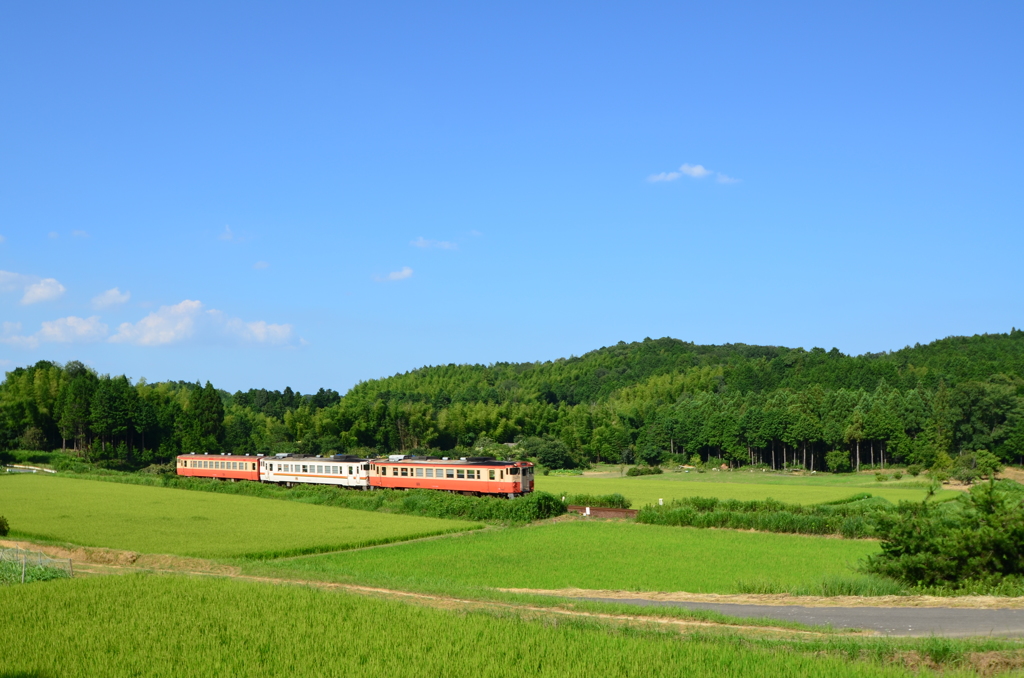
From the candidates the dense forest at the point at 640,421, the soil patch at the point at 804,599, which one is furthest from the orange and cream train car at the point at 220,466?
the soil patch at the point at 804,599

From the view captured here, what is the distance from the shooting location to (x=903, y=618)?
57.9 feet

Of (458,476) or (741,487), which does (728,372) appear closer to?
(741,487)

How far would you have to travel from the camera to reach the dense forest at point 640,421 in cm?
8688

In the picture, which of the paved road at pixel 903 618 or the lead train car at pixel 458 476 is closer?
the paved road at pixel 903 618

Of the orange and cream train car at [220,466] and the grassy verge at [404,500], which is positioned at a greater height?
the orange and cream train car at [220,466]

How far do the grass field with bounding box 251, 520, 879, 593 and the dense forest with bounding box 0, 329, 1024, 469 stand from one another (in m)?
51.8

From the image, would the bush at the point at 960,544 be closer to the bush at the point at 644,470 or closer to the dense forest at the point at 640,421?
A: the dense forest at the point at 640,421

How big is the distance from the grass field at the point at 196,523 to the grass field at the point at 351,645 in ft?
42.6

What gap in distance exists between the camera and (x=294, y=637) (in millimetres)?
16641

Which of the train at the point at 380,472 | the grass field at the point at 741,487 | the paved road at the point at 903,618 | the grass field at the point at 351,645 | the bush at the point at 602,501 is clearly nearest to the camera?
the grass field at the point at 351,645

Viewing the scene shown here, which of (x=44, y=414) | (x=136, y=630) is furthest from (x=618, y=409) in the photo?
(x=136, y=630)

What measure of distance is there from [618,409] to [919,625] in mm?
99843

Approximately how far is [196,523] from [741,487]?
4305cm

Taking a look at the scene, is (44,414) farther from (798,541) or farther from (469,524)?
(798,541)
